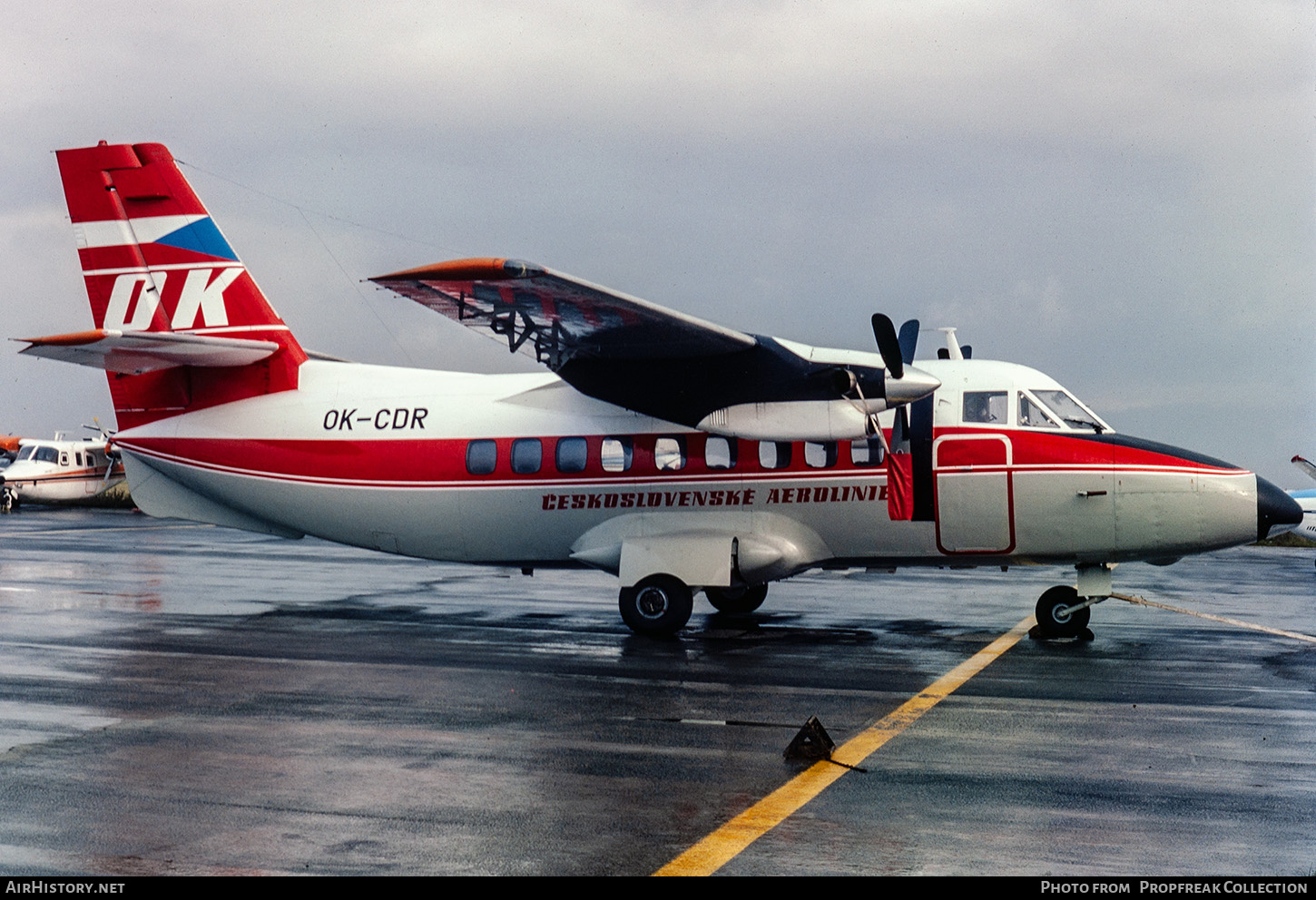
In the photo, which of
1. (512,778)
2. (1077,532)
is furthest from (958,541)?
(512,778)

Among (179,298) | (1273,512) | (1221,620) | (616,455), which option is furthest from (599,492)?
(1221,620)

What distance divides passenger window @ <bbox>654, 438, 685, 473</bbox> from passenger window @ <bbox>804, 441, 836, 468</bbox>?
163 centimetres

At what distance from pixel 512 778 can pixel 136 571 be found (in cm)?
1823

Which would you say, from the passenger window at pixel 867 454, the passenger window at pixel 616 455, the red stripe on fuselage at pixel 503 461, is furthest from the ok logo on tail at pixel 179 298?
the passenger window at pixel 867 454

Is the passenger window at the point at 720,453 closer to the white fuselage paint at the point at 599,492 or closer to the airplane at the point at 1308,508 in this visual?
the white fuselage paint at the point at 599,492

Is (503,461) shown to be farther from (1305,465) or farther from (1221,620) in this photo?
(1305,465)

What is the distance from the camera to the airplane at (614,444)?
558 inches

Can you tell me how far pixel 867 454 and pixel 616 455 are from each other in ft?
10.9

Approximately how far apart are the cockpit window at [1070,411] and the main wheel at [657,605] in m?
5.20

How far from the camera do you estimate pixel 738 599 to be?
17.2 metres

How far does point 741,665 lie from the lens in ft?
41.9

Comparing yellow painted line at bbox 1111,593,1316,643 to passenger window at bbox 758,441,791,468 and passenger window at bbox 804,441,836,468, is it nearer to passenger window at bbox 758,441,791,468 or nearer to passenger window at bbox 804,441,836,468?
passenger window at bbox 804,441,836,468
